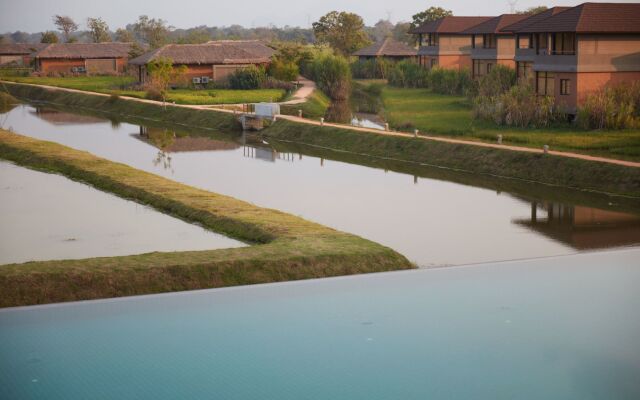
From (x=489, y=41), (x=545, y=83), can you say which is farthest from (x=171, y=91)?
(x=545, y=83)

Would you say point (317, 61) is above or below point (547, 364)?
above

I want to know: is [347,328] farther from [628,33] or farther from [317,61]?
[317,61]

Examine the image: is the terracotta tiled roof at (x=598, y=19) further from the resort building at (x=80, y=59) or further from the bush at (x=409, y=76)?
the resort building at (x=80, y=59)

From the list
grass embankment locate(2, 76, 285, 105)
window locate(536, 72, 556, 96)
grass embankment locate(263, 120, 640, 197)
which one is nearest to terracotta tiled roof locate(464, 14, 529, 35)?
grass embankment locate(2, 76, 285, 105)

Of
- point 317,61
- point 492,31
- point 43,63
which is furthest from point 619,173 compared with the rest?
point 43,63

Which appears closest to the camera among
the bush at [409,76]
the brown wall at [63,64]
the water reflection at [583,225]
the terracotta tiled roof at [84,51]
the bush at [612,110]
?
the water reflection at [583,225]

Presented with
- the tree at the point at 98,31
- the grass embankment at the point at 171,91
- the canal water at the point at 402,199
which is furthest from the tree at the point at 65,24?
the canal water at the point at 402,199
